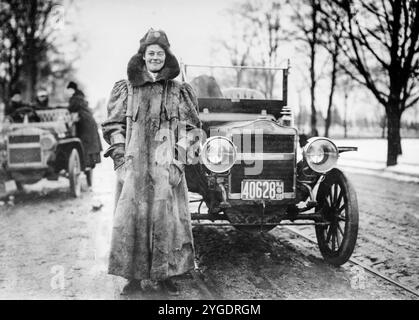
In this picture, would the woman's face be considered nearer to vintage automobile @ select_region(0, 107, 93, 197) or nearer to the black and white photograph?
→ the black and white photograph

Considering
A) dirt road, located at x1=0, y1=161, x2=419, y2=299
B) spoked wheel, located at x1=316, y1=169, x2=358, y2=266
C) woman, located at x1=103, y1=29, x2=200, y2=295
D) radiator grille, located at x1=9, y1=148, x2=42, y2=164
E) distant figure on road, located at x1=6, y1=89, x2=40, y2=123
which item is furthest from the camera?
distant figure on road, located at x1=6, y1=89, x2=40, y2=123

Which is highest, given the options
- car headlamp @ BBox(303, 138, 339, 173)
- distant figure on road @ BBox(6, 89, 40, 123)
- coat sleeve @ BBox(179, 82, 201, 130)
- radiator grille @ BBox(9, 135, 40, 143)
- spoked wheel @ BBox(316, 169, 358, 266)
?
distant figure on road @ BBox(6, 89, 40, 123)

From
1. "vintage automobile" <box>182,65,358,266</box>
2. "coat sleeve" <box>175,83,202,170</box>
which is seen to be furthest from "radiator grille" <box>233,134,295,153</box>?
"coat sleeve" <box>175,83,202,170</box>

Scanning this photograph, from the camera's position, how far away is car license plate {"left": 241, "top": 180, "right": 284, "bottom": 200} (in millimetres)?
3902

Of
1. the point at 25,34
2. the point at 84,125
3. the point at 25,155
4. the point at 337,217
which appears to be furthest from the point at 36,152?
the point at 25,34

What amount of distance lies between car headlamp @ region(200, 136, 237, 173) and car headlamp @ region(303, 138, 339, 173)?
724mm

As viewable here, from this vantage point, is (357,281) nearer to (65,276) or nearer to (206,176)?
(206,176)

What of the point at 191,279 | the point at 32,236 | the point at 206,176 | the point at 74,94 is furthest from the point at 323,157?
the point at 74,94

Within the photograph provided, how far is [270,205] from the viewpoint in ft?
13.0

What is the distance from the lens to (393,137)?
44.8 feet

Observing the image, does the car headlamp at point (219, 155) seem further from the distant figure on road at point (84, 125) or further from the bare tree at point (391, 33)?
the bare tree at point (391, 33)

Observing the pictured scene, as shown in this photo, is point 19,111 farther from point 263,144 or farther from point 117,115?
point 263,144

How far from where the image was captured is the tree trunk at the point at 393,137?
44.4 ft

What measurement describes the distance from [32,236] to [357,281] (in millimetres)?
3692
